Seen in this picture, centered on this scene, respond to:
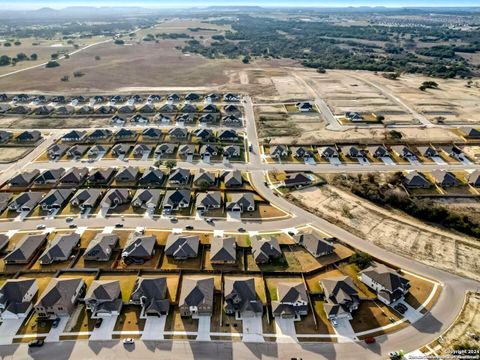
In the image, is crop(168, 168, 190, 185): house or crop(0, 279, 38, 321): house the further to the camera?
crop(168, 168, 190, 185): house

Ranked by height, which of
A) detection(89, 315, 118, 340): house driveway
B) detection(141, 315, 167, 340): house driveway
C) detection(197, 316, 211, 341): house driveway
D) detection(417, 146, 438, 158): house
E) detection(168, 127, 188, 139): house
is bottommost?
detection(417, 146, 438, 158): house

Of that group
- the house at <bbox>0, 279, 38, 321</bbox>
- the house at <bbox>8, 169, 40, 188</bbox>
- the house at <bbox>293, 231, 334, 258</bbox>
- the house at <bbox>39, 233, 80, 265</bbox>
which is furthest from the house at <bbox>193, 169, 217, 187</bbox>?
the house at <bbox>8, 169, 40, 188</bbox>

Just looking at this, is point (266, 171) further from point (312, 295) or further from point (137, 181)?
point (312, 295)

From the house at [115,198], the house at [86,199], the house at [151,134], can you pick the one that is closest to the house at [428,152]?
the house at [151,134]

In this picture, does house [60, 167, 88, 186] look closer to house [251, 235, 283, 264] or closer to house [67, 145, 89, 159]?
house [67, 145, 89, 159]

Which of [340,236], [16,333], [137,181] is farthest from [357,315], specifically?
[137,181]

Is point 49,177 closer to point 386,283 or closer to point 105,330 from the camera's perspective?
point 105,330
